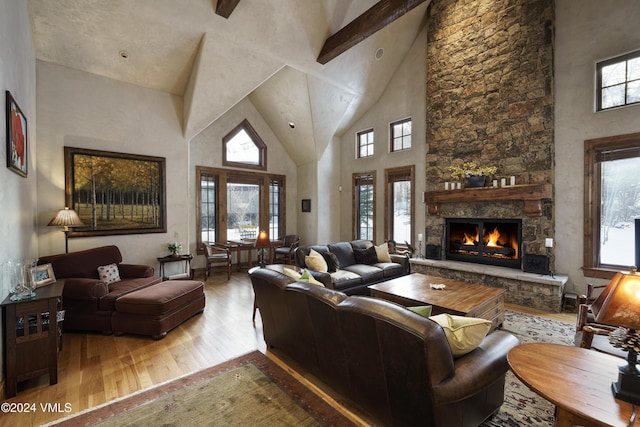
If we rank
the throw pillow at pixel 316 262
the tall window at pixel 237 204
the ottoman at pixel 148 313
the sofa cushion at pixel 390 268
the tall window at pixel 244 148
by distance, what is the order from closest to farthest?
the ottoman at pixel 148 313, the throw pillow at pixel 316 262, the sofa cushion at pixel 390 268, the tall window at pixel 237 204, the tall window at pixel 244 148

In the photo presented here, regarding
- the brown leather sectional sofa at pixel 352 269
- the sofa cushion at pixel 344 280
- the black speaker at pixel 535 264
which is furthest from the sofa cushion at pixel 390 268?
the black speaker at pixel 535 264

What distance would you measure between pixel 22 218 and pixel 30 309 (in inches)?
57.3

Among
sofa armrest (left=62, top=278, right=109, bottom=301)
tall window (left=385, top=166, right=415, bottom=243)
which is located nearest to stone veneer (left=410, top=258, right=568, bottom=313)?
tall window (left=385, top=166, right=415, bottom=243)

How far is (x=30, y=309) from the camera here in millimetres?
2361

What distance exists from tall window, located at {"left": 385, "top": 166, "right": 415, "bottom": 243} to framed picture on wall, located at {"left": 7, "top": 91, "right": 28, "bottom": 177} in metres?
6.32

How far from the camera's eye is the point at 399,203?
6.93 m

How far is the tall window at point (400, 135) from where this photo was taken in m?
6.72

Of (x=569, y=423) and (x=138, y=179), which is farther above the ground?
(x=138, y=179)

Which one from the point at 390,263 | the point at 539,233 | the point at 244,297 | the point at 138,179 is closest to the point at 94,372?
the point at 244,297

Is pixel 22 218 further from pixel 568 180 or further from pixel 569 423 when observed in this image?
pixel 568 180

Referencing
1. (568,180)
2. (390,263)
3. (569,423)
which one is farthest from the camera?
(390,263)

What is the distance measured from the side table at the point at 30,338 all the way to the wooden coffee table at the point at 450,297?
3320 mm

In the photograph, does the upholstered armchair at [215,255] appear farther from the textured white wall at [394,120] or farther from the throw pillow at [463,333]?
the throw pillow at [463,333]

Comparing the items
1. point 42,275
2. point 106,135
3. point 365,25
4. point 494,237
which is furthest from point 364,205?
point 42,275
